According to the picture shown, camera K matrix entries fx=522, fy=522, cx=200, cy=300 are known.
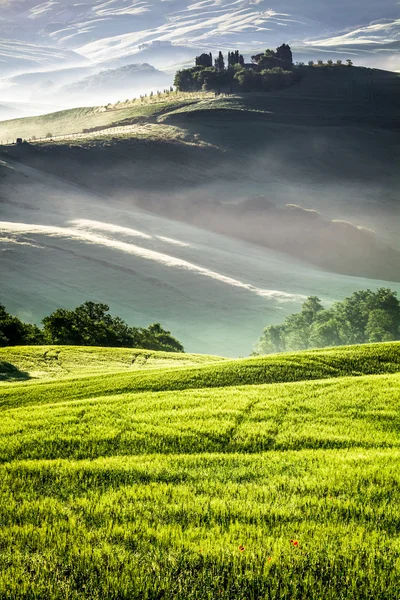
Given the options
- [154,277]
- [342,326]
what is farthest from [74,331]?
[154,277]

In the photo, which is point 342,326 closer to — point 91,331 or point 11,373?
point 91,331

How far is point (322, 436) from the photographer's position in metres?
16.2

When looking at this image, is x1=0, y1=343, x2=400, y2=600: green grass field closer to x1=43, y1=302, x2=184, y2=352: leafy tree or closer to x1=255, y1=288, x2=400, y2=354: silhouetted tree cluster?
x1=43, y1=302, x2=184, y2=352: leafy tree

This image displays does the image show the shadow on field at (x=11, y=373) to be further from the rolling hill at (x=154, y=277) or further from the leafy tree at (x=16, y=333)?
the rolling hill at (x=154, y=277)

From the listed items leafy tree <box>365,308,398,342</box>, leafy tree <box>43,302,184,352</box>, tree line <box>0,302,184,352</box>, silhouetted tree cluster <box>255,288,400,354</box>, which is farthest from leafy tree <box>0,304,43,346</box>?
leafy tree <box>365,308,398,342</box>

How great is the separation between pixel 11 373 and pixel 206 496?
3535 cm

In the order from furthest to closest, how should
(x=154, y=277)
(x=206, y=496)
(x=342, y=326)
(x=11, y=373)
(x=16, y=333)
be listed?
(x=154, y=277) < (x=342, y=326) < (x=16, y=333) < (x=11, y=373) < (x=206, y=496)

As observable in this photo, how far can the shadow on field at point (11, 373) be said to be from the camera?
40594 millimetres

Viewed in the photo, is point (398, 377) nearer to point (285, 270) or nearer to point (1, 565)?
point (1, 565)

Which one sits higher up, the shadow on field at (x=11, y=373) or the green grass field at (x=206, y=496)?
the green grass field at (x=206, y=496)

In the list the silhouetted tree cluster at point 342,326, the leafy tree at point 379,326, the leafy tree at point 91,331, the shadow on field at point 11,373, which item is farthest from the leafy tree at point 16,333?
the leafy tree at point 379,326

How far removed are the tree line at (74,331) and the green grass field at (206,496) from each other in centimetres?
5426

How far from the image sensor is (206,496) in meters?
11.4

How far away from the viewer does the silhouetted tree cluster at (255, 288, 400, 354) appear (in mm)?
104312
